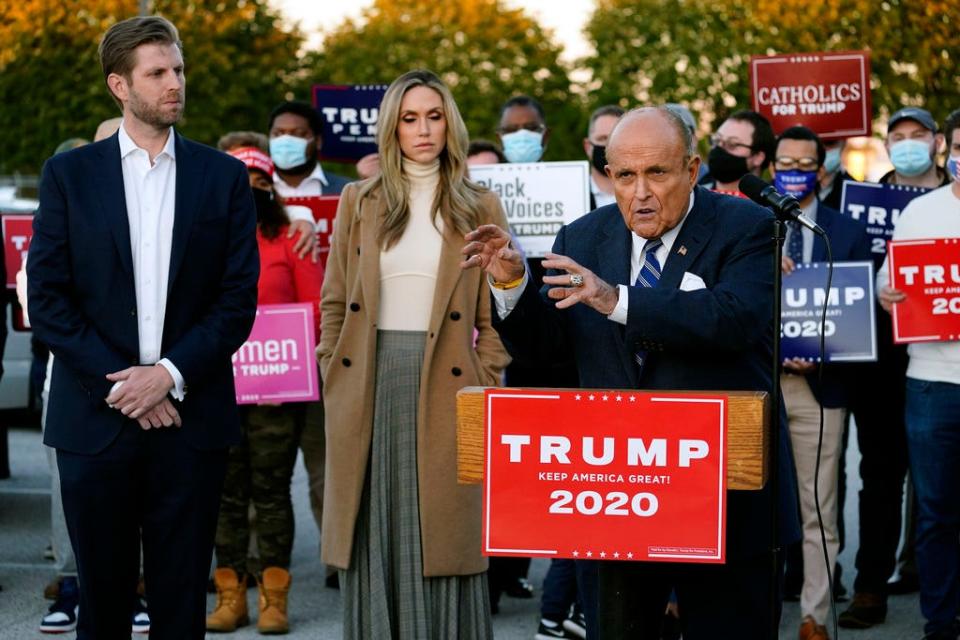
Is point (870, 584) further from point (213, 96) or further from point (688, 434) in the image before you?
point (213, 96)

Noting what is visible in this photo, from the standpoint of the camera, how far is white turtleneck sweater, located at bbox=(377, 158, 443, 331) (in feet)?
20.3

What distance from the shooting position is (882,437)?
8125 millimetres

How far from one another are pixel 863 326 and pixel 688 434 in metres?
3.67

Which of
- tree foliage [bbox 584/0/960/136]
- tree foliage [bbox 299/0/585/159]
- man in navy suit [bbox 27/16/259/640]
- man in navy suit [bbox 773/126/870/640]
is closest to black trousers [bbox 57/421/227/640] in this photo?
man in navy suit [bbox 27/16/259/640]

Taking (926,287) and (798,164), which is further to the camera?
(798,164)

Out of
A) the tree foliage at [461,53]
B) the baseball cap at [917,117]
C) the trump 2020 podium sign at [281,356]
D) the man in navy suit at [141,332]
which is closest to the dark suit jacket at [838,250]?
the baseball cap at [917,117]

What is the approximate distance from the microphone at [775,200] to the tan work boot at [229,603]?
3.89 meters

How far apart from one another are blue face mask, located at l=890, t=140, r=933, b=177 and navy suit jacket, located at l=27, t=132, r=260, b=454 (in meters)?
4.71

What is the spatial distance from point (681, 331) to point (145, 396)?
1880 millimetres

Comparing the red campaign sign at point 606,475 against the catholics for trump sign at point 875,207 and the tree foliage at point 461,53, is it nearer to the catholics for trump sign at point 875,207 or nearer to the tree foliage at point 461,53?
the catholics for trump sign at point 875,207

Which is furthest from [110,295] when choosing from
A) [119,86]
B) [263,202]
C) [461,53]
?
[461,53]

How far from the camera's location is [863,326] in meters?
7.32

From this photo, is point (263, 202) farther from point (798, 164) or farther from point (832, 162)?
point (832, 162)

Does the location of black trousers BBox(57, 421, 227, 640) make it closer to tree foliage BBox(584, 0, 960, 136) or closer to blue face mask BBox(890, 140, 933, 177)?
blue face mask BBox(890, 140, 933, 177)
